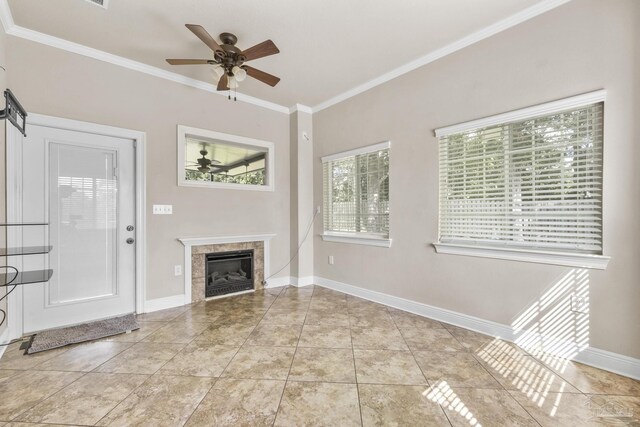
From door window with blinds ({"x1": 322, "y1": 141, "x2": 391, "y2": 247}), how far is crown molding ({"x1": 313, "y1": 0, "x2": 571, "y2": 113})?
32.3 inches

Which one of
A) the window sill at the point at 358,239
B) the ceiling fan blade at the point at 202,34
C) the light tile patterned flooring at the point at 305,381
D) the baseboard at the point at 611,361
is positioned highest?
the ceiling fan blade at the point at 202,34

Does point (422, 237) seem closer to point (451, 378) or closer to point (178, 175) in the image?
point (451, 378)

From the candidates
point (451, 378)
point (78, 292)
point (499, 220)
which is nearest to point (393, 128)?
point (499, 220)

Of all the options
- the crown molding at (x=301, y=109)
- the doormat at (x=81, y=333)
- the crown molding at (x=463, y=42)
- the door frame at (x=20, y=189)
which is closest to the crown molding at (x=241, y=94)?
the crown molding at (x=463, y=42)

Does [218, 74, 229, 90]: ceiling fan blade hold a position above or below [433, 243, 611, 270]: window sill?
above

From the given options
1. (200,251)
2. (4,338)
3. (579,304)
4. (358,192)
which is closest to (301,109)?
(358,192)

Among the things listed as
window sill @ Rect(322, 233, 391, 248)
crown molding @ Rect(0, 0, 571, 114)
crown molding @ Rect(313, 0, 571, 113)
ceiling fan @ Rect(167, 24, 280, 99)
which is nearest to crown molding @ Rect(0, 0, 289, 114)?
crown molding @ Rect(0, 0, 571, 114)

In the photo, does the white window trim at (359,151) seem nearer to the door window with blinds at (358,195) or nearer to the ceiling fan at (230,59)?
the door window with blinds at (358,195)

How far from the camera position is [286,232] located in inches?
183

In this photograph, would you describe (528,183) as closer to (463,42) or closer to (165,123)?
(463,42)

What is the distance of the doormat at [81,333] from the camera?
8.15 feet

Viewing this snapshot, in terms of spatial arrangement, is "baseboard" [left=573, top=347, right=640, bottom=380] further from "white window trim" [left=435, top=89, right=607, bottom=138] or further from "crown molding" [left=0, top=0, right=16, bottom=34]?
"crown molding" [left=0, top=0, right=16, bottom=34]

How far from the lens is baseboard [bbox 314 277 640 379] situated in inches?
80.6

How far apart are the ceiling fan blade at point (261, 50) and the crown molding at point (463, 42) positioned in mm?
1662
